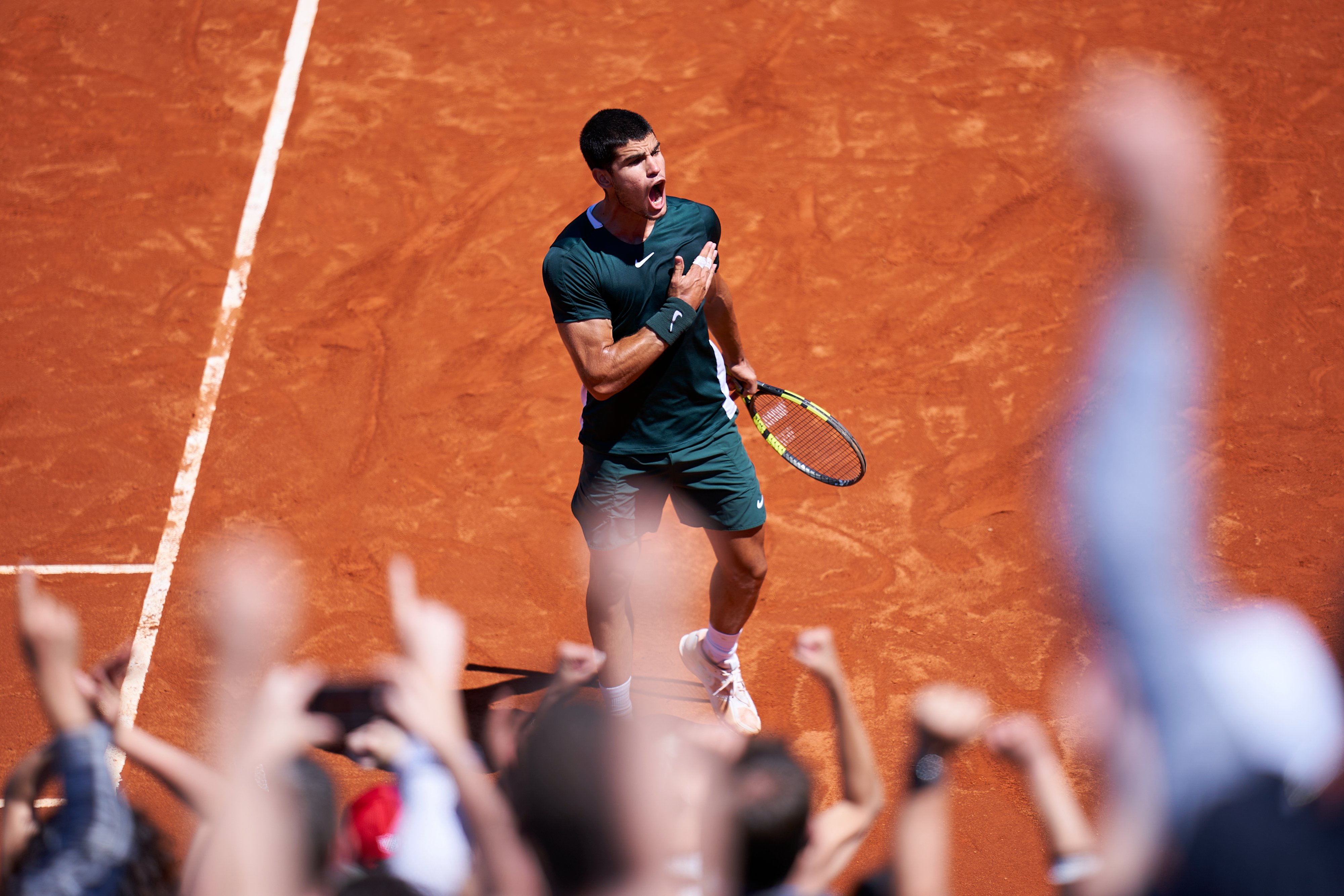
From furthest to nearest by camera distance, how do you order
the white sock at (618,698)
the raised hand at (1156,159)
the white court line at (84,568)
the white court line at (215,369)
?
the raised hand at (1156,159), the white court line at (84,568), the white court line at (215,369), the white sock at (618,698)

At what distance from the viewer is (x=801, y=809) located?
2166mm

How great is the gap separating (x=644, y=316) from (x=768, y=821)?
2288mm

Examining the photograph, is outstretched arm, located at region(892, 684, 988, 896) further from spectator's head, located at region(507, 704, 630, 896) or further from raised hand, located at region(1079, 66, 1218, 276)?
raised hand, located at region(1079, 66, 1218, 276)

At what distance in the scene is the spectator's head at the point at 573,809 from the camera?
210cm

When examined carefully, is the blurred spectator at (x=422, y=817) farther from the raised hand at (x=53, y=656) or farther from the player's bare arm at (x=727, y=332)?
the player's bare arm at (x=727, y=332)

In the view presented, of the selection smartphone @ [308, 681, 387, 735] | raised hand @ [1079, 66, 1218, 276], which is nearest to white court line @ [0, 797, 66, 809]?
smartphone @ [308, 681, 387, 735]

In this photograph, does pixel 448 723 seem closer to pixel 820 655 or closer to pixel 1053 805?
pixel 820 655

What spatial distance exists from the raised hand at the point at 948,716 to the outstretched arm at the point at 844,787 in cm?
27

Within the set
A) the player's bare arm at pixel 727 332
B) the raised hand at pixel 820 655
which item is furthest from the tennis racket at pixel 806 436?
the raised hand at pixel 820 655

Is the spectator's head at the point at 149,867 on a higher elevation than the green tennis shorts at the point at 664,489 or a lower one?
higher

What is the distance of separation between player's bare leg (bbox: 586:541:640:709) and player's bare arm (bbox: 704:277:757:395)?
0.85 metres

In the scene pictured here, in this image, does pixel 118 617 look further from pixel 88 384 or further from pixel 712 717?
pixel 712 717

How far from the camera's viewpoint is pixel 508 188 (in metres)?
7.80

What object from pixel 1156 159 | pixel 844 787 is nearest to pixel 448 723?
pixel 844 787
